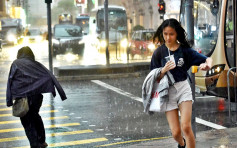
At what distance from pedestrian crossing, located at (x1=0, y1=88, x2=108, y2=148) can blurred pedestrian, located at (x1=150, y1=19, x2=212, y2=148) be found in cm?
285

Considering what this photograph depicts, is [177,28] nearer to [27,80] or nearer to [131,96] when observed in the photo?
[27,80]

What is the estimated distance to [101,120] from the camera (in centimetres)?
1037

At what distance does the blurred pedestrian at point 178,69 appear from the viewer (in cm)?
549

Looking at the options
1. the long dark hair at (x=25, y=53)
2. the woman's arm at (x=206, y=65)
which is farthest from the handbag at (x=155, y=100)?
the long dark hair at (x=25, y=53)

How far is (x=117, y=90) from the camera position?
50.5 feet

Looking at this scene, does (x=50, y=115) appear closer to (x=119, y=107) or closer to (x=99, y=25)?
(x=119, y=107)

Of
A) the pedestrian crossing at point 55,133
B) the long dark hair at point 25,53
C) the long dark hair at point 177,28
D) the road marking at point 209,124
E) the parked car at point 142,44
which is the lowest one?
the road marking at point 209,124

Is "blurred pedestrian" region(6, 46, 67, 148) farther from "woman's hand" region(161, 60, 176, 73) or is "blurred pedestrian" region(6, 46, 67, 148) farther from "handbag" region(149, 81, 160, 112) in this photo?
"woman's hand" region(161, 60, 176, 73)

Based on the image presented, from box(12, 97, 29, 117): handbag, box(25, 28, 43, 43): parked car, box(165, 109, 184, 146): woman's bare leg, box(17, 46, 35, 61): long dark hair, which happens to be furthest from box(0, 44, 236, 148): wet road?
box(25, 28, 43, 43): parked car

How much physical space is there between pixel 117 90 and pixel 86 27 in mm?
46738

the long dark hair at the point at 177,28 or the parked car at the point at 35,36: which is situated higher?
the long dark hair at the point at 177,28

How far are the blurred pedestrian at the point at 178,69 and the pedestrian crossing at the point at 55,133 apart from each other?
2.85m

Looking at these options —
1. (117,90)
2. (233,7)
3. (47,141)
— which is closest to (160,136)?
(47,141)

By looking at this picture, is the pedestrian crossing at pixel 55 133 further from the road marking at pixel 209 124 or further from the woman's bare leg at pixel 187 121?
the woman's bare leg at pixel 187 121
